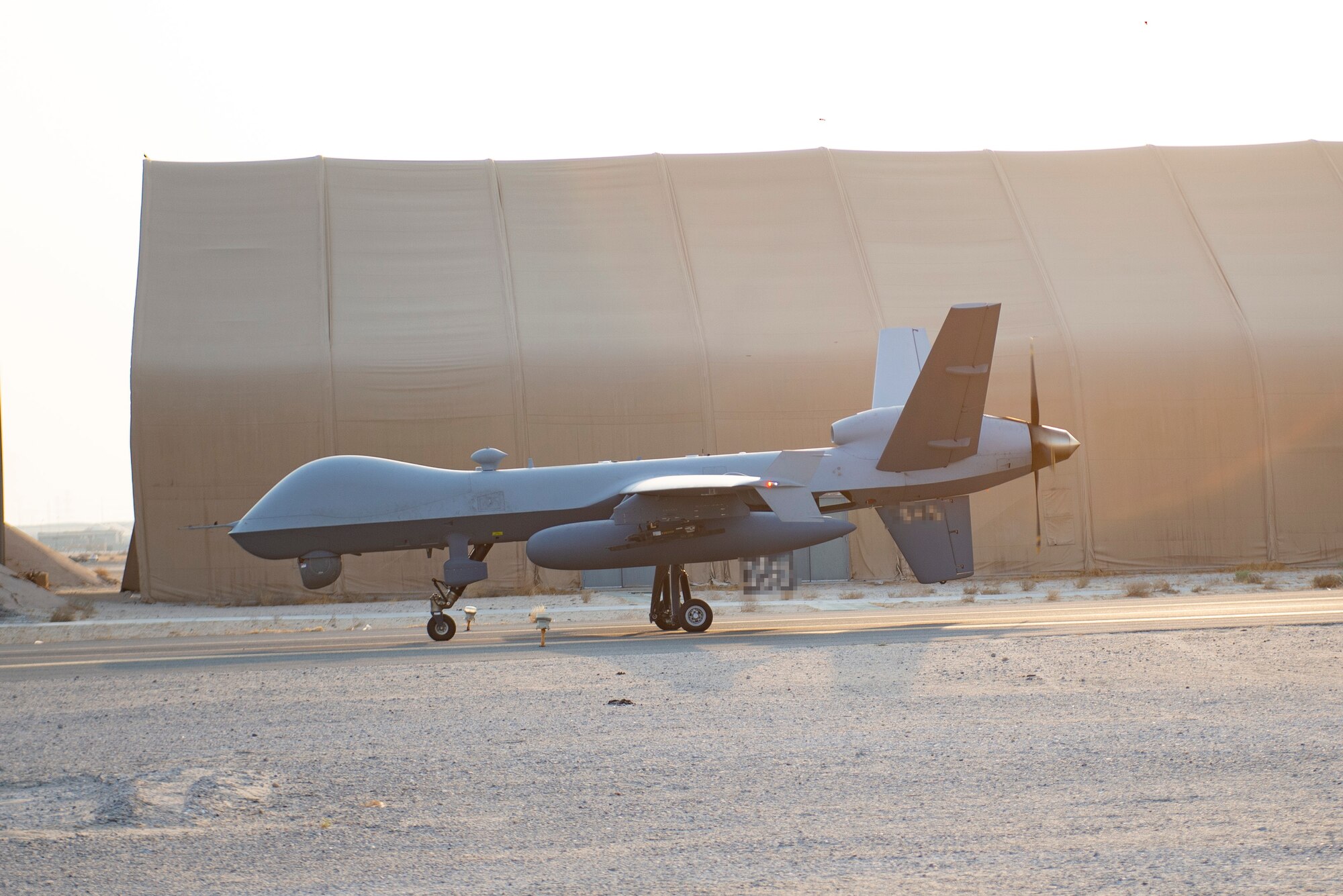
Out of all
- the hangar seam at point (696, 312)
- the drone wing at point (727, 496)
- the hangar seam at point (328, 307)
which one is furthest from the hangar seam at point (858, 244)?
the hangar seam at point (328, 307)

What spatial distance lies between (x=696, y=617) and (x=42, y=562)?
35.6m

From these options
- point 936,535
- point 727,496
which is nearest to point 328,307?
point 727,496

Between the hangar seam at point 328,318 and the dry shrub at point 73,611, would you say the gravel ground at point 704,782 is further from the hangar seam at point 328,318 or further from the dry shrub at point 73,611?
the hangar seam at point 328,318

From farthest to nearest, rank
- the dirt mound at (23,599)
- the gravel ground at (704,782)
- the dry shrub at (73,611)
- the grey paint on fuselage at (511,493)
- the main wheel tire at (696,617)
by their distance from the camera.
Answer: the dirt mound at (23,599) → the dry shrub at (73,611) → the grey paint on fuselage at (511,493) → the main wheel tire at (696,617) → the gravel ground at (704,782)

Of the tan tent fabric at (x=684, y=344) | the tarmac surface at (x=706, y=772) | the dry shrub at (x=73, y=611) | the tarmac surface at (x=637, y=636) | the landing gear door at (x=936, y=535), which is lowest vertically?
the dry shrub at (x=73, y=611)

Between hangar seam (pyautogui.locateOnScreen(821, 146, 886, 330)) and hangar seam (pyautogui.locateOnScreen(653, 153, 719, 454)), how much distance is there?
5.17m

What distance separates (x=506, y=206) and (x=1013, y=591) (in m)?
19.7

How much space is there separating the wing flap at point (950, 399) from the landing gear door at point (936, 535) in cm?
80

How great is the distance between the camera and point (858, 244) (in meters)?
35.5

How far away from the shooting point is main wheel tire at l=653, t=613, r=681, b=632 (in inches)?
719

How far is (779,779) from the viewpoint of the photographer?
6.90 meters

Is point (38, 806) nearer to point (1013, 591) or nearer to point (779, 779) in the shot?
point (779, 779)

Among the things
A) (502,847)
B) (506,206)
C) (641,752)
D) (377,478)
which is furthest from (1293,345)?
(502,847)

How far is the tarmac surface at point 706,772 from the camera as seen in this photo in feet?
17.1
